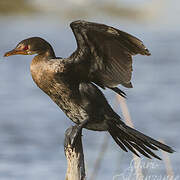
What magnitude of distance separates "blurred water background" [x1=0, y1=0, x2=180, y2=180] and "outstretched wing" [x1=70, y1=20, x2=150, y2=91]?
0.44 m

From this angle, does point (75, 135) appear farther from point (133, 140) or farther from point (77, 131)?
point (133, 140)

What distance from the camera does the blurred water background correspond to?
709 cm

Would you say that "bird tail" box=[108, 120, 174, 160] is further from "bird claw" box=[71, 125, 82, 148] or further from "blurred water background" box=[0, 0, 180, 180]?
"bird claw" box=[71, 125, 82, 148]

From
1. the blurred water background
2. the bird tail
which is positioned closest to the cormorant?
the bird tail

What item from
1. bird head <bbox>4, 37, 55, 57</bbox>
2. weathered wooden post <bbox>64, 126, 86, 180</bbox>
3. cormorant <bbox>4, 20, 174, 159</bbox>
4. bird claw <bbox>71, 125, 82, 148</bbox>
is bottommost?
weathered wooden post <bbox>64, 126, 86, 180</bbox>

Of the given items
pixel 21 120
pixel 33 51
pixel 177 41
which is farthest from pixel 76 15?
pixel 33 51

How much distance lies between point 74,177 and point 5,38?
788cm

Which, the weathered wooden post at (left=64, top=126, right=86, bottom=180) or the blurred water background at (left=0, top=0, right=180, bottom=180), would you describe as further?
the blurred water background at (left=0, top=0, right=180, bottom=180)

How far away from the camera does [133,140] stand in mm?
4785

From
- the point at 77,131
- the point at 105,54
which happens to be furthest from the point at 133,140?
the point at 105,54

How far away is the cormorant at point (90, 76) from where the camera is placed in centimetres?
459

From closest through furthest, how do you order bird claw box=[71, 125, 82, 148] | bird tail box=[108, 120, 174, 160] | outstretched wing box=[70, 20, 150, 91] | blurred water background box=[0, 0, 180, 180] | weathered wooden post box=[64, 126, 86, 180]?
weathered wooden post box=[64, 126, 86, 180] < bird claw box=[71, 125, 82, 148] < outstretched wing box=[70, 20, 150, 91] < bird tail box=[108, 120, 174, 160] < blurred water background box=[0, 0, 180, 180]

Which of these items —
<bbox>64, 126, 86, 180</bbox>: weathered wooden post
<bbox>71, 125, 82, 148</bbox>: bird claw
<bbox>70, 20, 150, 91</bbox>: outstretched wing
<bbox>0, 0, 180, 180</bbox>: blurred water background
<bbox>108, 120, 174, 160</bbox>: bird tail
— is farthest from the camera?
<bbox>0, 0, 180, 180</bbox>: blurred water background

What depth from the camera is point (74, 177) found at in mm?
4184
